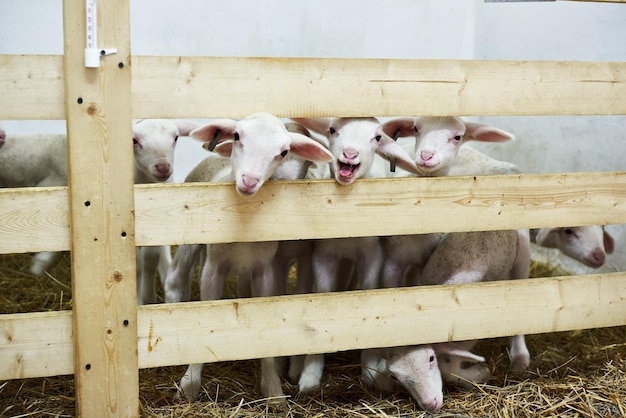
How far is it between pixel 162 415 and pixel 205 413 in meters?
0.20

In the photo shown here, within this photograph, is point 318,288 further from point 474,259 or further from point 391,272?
point 474,259

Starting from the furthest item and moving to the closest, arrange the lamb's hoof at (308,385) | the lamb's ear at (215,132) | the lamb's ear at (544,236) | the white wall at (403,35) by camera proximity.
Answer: the white wall at (403,35) → the lamb's ear at (544,236) → the lamb's hoof at (308,385) → the lamb's ear at (215,132)

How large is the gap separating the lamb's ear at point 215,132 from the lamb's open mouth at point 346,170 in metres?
0.51

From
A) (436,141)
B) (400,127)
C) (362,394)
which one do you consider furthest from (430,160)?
(362,394)

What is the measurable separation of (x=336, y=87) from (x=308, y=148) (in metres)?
0.34

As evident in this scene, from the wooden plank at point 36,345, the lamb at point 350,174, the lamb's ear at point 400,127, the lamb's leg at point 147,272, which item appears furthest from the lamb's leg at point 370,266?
the wooden plank at point 36,345

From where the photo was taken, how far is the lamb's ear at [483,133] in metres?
3.67

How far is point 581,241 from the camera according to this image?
4641mm

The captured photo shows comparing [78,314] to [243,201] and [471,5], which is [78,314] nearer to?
[243,201]

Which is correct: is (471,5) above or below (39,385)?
above

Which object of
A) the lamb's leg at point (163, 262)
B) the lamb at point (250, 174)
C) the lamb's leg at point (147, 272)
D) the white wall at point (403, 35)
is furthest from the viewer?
the white wall at point (403, 35)

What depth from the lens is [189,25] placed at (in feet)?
19.9

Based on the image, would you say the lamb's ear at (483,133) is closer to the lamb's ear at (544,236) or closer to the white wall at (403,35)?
the lamb's ear at (544,236)

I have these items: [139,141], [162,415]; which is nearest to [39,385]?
[162,415]
